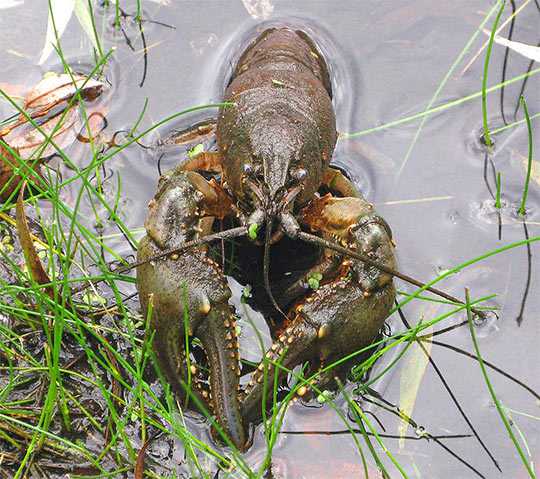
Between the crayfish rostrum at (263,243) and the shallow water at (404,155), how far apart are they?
15.3 inches

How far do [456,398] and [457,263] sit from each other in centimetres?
91

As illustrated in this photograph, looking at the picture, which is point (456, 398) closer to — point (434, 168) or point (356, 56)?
point (434, 168)

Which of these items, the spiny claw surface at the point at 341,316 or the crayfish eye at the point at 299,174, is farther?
the crayfish eye at the point at 299,174

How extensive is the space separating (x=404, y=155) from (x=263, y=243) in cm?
132

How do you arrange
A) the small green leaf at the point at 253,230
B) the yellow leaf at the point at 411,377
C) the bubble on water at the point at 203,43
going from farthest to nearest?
the bubble on water at the point at 203,43 → the yellow leaf at the point at 411,377 → the small green leaf at the point at 253,230

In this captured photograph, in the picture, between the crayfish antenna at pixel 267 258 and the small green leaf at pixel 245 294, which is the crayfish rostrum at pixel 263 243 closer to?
the crayfish antenna at pixel 267 258

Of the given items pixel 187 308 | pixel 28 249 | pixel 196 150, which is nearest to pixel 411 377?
pixel 187 308

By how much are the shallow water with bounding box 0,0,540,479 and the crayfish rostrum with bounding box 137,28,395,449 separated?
389 mm

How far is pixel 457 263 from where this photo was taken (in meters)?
4.82

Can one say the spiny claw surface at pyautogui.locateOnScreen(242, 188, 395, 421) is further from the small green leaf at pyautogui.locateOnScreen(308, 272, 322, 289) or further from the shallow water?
the shallow water

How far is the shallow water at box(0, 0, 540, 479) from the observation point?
4.14 metres

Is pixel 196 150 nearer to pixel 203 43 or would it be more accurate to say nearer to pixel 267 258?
pixel 203 43

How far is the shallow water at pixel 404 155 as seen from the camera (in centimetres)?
414

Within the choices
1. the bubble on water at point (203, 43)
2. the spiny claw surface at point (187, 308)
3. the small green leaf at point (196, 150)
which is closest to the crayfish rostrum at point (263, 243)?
the spiny claw surface at point (187, 308)
